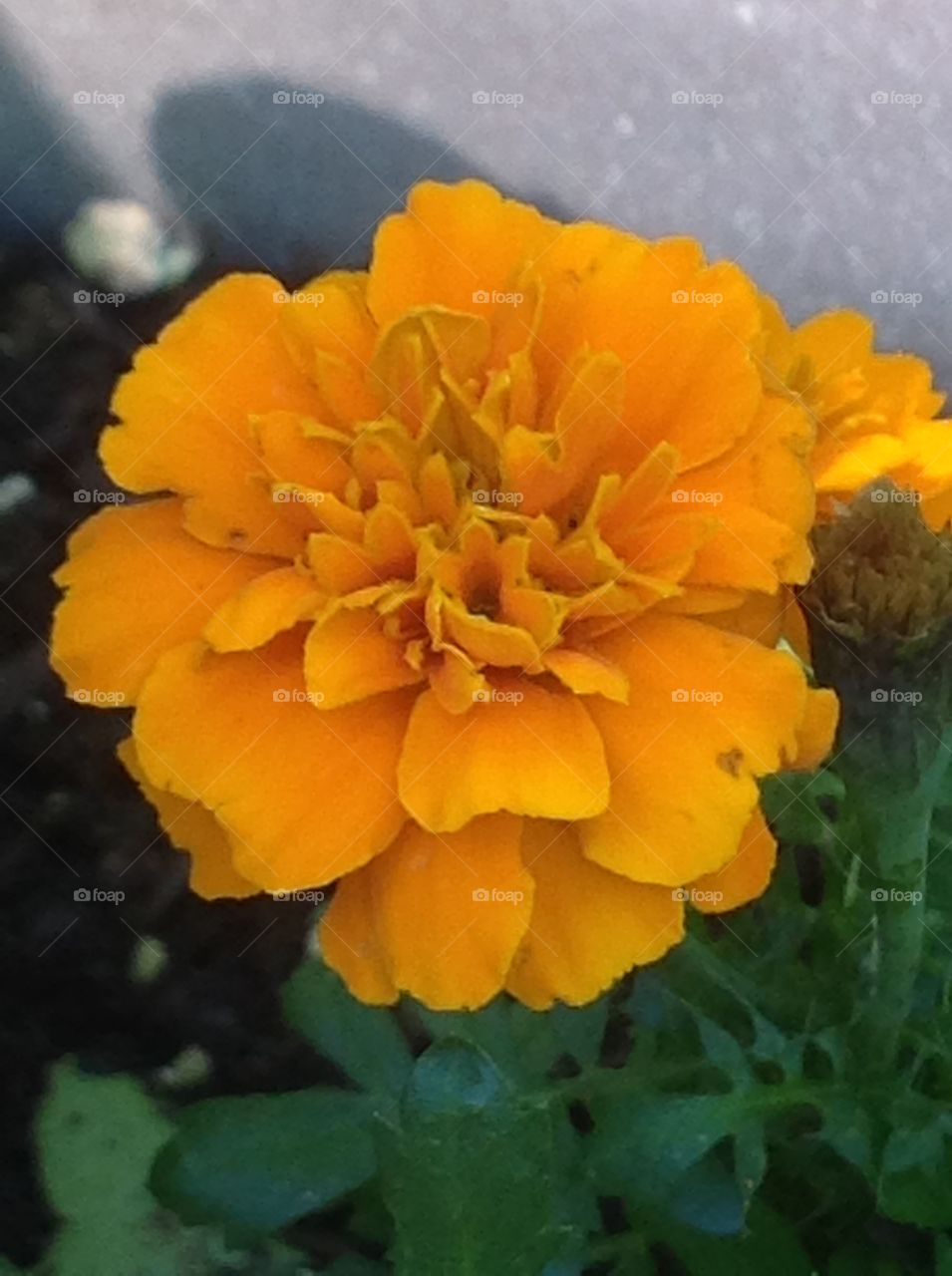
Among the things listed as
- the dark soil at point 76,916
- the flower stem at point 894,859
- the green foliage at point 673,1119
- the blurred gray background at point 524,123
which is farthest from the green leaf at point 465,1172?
the blurred gray background at point 524,123

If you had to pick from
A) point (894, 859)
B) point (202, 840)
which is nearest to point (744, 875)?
point (894, 859)

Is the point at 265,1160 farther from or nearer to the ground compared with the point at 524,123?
nearer to the ground

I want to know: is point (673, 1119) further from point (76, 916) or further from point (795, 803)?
point (76, 916)

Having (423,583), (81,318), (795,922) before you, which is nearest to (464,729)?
(423,583)

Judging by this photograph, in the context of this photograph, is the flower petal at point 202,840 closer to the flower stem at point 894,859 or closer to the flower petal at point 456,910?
the flower petal at point 456,910

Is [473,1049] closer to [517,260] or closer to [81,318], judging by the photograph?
[517,260]

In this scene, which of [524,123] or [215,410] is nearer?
[215,410]

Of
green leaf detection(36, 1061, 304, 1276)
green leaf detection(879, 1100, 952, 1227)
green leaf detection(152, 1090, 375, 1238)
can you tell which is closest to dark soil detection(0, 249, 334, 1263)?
green leaf detection(36, 1061, 304, 1276)

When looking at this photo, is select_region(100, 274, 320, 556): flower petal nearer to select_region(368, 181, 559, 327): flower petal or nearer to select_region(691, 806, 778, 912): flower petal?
select_region(368, 181, 559, 327): flower petal
